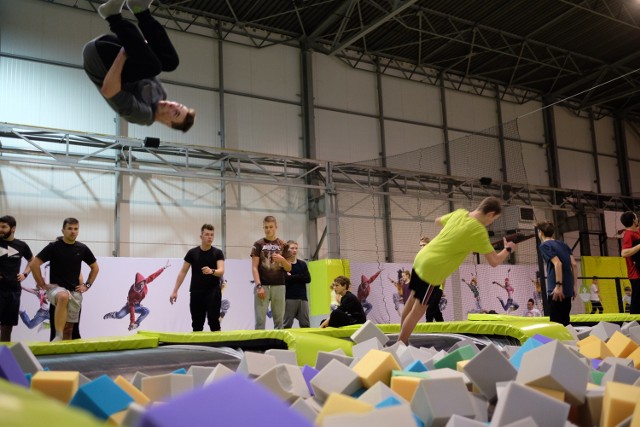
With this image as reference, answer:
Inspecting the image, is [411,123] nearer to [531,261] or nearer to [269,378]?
[531,261]

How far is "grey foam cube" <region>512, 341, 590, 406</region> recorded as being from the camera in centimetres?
150

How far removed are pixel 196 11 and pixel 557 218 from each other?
908cm

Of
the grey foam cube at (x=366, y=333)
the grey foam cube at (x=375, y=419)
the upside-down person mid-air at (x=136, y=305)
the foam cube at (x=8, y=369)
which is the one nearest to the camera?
the grey foam cube at (x=375, y=419)

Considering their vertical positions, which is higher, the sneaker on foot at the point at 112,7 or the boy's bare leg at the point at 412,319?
the sneaker on foot at the point at 112,7

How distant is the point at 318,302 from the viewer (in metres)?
9.16

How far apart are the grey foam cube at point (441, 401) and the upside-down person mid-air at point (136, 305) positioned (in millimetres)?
7013

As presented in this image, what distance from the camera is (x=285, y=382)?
181cm

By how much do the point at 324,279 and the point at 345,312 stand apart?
161 inches

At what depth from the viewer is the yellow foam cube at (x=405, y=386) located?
1633mm

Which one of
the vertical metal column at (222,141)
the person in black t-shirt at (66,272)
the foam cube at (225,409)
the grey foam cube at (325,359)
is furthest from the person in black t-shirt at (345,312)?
the vertical metal column at (222,141)

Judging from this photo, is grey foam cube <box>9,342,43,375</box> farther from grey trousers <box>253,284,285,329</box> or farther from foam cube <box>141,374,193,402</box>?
grey trousers <box>253,284,285,329</box>

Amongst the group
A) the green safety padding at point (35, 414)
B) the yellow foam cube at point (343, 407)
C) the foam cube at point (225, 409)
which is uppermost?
the green safety padding at point (35, 414)

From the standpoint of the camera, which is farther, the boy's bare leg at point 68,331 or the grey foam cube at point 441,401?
the boy's bare leg at point 68,331

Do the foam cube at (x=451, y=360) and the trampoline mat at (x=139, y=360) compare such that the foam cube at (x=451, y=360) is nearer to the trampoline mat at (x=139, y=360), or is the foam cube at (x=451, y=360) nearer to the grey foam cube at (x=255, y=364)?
the grey foam cube at (x=255, y=364)
